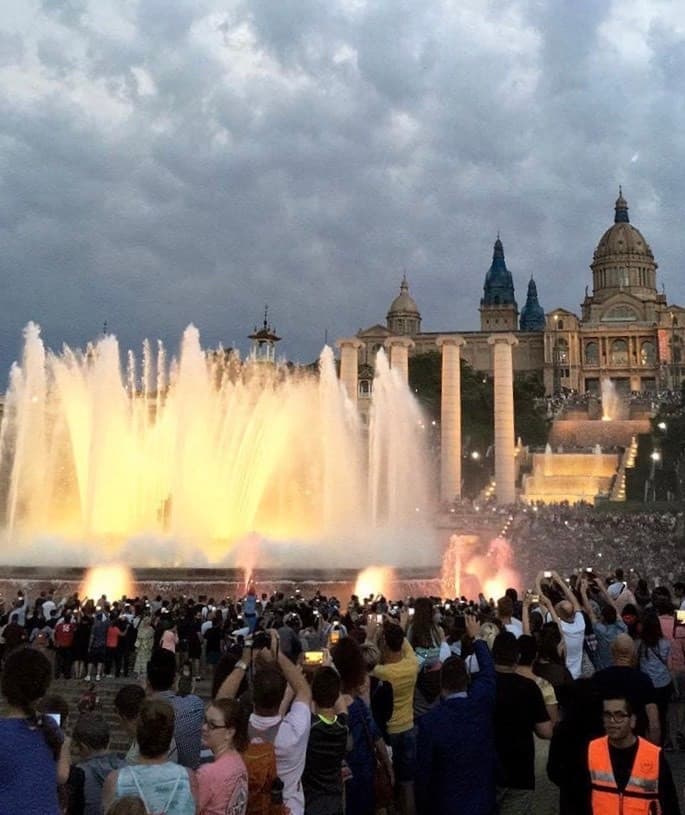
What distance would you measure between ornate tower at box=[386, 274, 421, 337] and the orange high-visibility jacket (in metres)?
139

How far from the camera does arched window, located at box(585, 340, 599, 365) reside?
121 metres

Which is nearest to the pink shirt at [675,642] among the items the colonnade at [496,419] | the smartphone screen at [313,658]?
the smartphone screen at [313,658]

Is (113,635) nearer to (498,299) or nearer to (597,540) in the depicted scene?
(597,540)

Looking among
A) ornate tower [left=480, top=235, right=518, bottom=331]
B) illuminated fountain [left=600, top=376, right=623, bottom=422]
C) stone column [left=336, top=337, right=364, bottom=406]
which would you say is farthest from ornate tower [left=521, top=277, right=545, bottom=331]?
stone column [left=336, top=337, right=364, bottom=406]

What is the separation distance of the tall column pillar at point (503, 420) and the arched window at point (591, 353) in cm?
6687

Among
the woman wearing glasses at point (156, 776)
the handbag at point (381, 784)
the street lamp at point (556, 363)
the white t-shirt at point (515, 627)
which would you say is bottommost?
the handbag at point (381, 784)

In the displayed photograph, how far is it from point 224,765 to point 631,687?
7.31ft

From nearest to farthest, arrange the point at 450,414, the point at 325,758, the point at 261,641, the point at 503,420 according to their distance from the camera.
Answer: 1. the point at 325,758
2. the point at 261,641
3. the point at 503,420
4. the point at 450,414

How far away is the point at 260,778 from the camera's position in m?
5.14

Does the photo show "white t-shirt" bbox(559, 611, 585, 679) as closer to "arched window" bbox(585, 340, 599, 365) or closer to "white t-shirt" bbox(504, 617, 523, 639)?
"white t-shirt" bbox(504, 617, 523, 639)

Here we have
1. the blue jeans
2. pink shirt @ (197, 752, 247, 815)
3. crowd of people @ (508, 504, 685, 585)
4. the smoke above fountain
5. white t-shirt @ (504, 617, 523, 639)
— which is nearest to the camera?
pink shirt @ (197, 752, 247, 815)

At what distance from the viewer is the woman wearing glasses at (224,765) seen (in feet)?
15.7

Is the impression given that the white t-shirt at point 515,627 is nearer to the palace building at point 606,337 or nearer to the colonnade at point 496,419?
the colonnade at point 496,419

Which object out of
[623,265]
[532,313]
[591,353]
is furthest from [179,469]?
[532,313]
